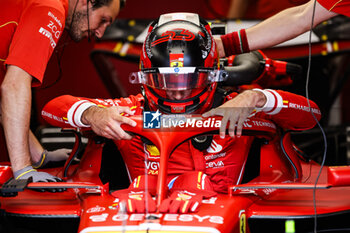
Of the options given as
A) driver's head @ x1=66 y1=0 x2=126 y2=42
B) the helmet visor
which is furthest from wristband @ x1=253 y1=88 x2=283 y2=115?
driver's head @ x1=66 y1=0 x2=126 y2=42

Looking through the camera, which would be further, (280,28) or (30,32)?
(280,28)

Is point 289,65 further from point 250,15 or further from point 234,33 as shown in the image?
point 234,33

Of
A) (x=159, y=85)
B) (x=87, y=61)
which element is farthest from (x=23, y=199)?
(x=87, y=61)

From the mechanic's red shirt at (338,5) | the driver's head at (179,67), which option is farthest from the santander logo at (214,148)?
the mechanic's red shirt at (338,5)

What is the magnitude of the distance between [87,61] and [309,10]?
3.67ft

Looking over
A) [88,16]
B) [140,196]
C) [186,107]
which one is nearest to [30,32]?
[88,16]

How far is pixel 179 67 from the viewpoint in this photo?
1743 mm

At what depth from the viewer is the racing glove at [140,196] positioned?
57.1 inches

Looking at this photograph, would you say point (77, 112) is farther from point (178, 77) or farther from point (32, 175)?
point (178, 77)

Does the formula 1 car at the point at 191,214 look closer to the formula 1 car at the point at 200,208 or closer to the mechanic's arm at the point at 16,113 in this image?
the formula 1 car at the point at 200,208

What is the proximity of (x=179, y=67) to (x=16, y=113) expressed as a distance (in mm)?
596

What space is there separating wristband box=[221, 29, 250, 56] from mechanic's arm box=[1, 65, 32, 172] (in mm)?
855

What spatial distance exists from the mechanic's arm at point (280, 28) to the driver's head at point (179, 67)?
0.31 metres

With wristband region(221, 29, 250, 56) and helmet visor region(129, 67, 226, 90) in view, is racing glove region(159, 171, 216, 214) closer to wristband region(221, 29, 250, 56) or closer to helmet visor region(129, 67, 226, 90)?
helmet visor region(129, 67, 226, 90)
